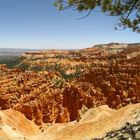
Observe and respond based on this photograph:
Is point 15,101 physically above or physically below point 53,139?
below

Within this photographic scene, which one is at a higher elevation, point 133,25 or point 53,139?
point 133,25

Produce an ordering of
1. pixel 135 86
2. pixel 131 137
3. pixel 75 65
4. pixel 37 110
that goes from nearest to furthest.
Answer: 1. pixel 131 137
2. pixel 37 110
3. pixel 135 86
4. pixel 75 65

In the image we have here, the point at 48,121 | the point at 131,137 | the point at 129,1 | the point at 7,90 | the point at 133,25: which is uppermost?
the point at 129,1

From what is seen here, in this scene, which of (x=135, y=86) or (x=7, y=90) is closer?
(x=7, y=90)

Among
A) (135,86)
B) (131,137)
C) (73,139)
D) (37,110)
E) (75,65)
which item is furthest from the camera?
(75,65)

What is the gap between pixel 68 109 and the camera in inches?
3019

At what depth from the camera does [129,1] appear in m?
15.6

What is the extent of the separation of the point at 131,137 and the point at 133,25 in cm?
590

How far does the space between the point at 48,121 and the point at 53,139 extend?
42728 millimetres

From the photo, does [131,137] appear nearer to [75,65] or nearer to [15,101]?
[15,101]

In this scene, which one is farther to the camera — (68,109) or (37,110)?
(68,109)

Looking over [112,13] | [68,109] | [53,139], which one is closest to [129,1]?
[112,13]

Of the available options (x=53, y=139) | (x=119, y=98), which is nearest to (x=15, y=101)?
(x=119, y=98)

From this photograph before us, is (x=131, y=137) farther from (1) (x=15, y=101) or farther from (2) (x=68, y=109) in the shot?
(2) (x=68, y=109)
